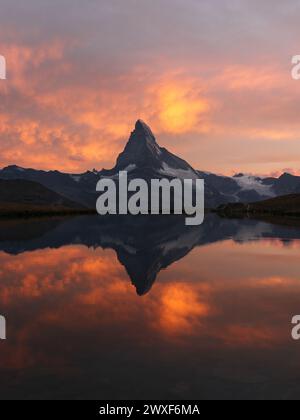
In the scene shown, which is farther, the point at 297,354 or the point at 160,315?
the point at 160,315

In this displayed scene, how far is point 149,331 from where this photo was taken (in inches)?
818

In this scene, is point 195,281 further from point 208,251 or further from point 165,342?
point 208,251

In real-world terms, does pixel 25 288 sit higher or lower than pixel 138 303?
higher

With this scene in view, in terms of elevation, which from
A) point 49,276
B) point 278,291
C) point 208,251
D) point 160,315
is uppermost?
point 208,251

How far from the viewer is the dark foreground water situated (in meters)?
14.8

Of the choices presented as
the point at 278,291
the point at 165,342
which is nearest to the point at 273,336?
the point at 165,342

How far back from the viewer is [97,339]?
1966 centimetres

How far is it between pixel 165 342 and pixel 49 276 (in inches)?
815

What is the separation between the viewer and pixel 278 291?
30.8 m

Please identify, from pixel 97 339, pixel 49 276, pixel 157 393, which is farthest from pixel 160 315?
pixel 49 276

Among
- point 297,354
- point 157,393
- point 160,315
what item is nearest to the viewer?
point 157,393

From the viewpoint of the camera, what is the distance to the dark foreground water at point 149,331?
582 inches
